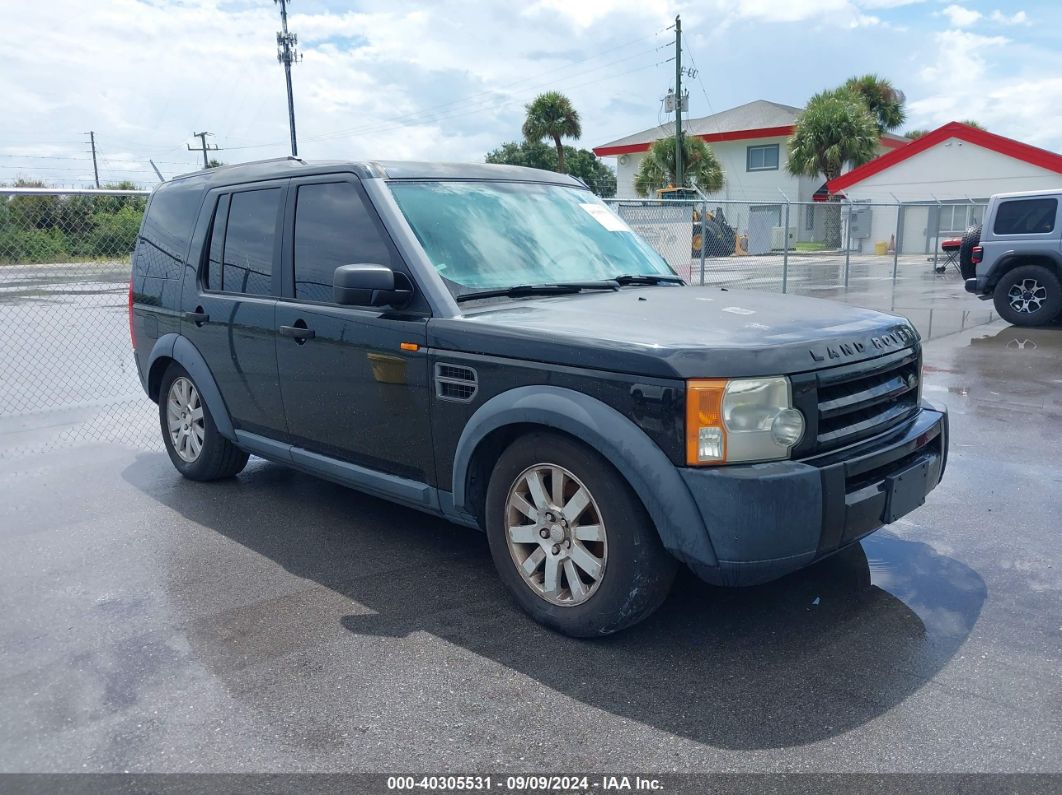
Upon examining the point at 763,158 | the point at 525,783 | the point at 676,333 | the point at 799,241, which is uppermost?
the point at 763,158

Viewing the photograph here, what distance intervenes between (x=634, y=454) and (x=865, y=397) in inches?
39.7

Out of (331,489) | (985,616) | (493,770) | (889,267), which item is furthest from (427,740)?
(889,267)

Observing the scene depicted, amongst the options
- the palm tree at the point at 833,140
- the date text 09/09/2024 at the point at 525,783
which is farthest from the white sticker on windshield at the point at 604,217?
the palm tree at the point at 833,140

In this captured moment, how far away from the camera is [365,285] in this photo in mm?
3805

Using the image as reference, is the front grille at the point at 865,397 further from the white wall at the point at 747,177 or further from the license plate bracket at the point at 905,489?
the white wall at the point at 747,177

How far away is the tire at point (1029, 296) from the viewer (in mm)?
12945

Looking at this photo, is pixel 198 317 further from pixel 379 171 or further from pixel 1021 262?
pixel 1021 262

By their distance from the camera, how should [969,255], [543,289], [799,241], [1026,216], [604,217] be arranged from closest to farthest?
[543,289], [604,217], [1026,216], [969,255], [799,241]

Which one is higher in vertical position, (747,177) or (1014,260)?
(747,177)

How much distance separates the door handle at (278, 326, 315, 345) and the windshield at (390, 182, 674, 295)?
31.9 inches

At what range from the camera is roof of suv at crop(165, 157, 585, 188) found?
442cm

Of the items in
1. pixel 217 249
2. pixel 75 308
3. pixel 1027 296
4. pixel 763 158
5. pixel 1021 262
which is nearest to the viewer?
pixel 217 249

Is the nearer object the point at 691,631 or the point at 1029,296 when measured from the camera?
the point at 691,631

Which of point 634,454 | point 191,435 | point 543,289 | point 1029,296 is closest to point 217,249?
point 191,435
